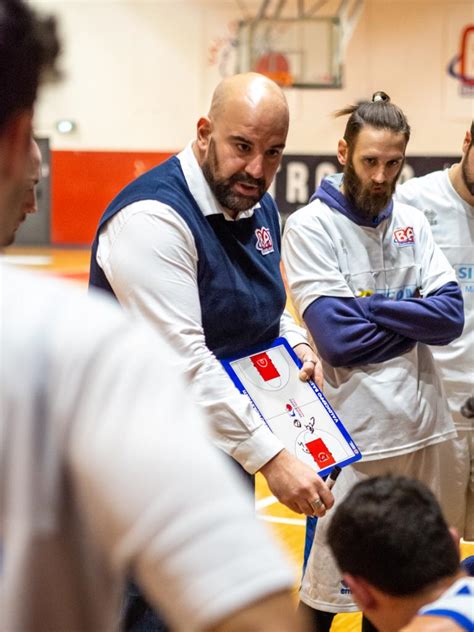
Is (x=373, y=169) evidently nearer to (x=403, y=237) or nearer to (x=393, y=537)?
(x=403, y=237)

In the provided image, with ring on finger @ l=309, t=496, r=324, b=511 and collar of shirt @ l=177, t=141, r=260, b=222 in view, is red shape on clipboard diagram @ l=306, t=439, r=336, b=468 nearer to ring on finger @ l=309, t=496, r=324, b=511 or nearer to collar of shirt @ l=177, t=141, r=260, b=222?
ring on finger @ l=309, t=496, r=324, b=511

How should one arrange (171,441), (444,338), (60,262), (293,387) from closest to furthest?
(171,441)
(293,387)
(444,338)
(60,262)

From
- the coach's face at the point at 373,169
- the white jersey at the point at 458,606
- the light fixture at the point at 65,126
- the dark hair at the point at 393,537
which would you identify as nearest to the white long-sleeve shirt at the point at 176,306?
the dark hair at the point at 393,537

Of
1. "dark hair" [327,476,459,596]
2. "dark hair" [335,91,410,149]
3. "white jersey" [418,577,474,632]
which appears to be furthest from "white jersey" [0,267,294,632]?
"dark hair" [335,91,410,149]

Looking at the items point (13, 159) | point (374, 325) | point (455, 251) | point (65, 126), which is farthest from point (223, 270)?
point (65, 126)

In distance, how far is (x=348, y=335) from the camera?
10.4ft

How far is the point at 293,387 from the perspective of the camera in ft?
9.29

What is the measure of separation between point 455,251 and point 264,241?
1195 millimetres

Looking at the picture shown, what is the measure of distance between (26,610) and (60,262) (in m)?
13.2

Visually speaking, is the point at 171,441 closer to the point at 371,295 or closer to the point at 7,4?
the point at 7,4

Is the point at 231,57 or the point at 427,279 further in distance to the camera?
the point at 231,57

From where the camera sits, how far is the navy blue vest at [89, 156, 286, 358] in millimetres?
2602

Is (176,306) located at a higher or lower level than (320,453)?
higher

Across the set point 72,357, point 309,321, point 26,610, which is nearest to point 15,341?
point 72,357
